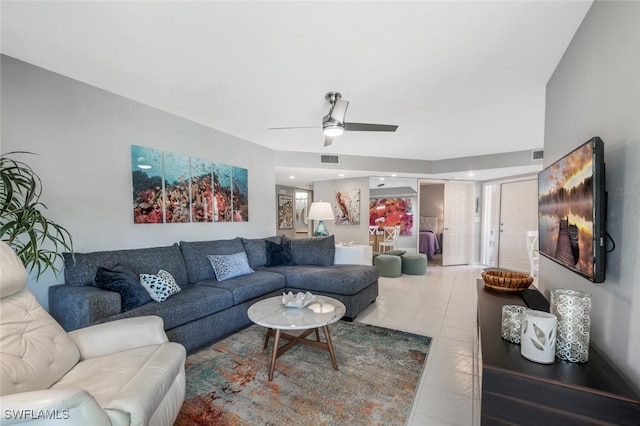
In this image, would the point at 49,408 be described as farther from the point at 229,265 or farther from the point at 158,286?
the point at 229,265

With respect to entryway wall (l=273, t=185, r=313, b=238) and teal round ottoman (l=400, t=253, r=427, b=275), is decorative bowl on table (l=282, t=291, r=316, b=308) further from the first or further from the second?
entryway wall (l=273, t=185, r=313, b=238)

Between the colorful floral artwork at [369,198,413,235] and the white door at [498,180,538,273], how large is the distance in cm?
204

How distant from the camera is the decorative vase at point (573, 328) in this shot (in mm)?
1182

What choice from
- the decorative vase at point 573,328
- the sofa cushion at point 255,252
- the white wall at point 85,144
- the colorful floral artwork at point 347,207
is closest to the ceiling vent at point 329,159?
the colorful floral artwork at point 347,207

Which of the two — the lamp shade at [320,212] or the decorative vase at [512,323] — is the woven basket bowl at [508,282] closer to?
the decorative vase at [512,323]

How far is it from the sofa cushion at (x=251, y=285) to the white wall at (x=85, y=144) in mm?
904

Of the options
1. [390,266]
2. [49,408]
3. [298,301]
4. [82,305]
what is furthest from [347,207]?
[49,408]

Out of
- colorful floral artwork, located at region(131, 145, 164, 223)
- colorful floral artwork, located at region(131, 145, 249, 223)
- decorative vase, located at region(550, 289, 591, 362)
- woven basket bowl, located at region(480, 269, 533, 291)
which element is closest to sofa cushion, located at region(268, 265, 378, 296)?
colorful floral artwork, located at region(131, 145, 249, 223)

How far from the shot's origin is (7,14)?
158 cm

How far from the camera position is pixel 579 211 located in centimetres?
131

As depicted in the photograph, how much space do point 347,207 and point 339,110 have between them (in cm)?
413

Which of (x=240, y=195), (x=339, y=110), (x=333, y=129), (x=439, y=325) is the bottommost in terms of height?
(x=439, y=325)

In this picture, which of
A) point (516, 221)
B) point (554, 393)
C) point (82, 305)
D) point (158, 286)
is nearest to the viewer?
point (554, 393)

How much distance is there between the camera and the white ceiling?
1529 millimetres
